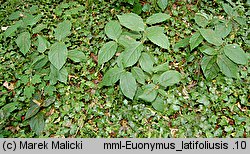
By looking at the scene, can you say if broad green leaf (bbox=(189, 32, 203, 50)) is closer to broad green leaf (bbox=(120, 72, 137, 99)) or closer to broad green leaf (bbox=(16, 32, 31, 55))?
broad green leaf (bbox=(120, 72, 137, 99))

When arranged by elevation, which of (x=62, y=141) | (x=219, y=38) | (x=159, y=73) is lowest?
(x=62, y=141)

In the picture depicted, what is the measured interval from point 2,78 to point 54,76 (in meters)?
0.62

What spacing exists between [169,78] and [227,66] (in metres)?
0.60

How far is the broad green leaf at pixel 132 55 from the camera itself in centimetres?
254

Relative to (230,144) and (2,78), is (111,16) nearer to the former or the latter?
(2,78)

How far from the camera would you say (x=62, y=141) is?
8.19 feet

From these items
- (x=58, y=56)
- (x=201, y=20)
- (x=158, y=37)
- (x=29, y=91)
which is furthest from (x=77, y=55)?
(x=201, y=20)

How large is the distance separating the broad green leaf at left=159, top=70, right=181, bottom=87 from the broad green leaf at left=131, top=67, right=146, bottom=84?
0.56ft

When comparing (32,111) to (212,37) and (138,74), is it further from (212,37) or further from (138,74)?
(212,37)

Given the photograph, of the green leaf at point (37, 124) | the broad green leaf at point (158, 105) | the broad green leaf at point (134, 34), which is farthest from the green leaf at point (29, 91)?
the broad green leaf at point (158, 105)

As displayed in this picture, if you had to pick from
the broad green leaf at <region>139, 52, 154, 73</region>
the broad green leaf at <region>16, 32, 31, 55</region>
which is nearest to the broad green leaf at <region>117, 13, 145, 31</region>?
the broad green leaf at <region>139, 52, 154, 73</region>

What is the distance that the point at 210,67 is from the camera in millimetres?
2758

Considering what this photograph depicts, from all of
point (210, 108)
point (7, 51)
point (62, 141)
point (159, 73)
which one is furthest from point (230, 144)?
point (7, 51)

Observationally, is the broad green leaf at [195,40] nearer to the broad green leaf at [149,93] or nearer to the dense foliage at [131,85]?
the dense foliage at [131,85]
